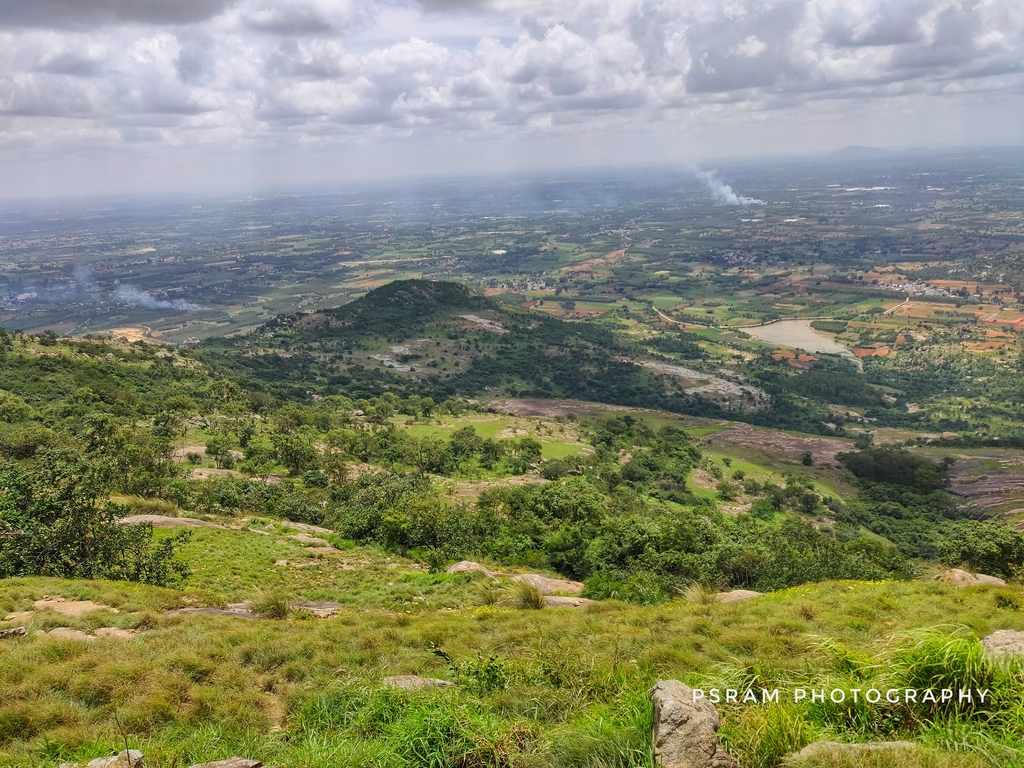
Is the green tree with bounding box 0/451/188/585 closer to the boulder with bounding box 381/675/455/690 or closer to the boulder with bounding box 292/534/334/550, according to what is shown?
the boulder with bounding box 292/534/334/550

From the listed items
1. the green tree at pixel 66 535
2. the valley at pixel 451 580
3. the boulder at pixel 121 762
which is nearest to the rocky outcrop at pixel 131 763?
the boulder at pixel 121 762

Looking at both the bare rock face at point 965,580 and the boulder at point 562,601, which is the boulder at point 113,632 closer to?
the boulder at point 562,601

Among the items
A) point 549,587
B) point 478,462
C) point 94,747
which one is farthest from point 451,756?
point 478,462

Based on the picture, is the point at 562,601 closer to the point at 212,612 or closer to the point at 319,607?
the point at 319,607

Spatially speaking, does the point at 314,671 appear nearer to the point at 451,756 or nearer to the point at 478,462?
the point at 451,756

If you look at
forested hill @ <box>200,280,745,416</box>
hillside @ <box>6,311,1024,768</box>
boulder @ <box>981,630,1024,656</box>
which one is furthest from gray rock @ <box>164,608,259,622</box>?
forested hill @ <box>200,280,745,416</box>

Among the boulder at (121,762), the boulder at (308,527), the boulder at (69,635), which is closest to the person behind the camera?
the boulder at (121,762)
